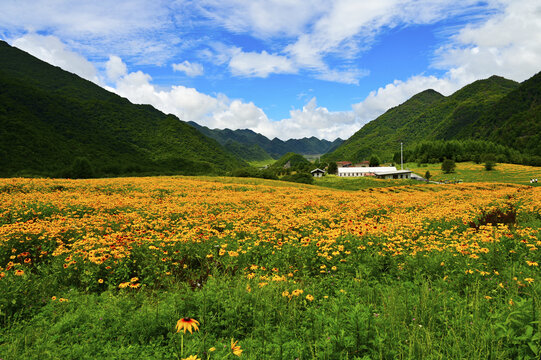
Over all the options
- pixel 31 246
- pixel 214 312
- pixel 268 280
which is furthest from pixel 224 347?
pixel 31 246

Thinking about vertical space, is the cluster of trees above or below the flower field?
above

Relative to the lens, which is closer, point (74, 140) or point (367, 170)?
point (74, 140)

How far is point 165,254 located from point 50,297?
2224mm

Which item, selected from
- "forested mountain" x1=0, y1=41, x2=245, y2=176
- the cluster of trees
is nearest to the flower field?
"forested mountain" x1=0, y1=41, x2=245, y2=176

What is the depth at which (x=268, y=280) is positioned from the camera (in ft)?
16.9

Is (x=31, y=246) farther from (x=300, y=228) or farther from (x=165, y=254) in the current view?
(x=300, y=228)

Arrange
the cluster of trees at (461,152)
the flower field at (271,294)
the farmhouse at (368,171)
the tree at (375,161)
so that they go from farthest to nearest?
the tree at (375,161), the cluster of trees at (461,152), the farmhouse at (368,171), the flower field at (271,294)

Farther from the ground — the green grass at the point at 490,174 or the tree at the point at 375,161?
the tree at the point at 375,161

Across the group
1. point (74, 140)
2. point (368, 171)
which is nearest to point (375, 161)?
point (368, 171)

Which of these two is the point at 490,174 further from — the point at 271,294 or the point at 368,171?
the point at 271,294

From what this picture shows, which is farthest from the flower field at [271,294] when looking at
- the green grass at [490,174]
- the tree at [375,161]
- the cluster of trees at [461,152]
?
the tree at [375,161]

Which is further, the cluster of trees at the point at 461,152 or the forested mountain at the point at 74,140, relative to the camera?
the cluster of trees at the point at 461,152

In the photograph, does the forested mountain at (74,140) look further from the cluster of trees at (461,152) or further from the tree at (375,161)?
the cluster of trees at (461,152)

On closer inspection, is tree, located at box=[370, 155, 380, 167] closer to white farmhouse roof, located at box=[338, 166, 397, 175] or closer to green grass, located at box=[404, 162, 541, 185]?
white farmhouse roof, located at box=[338, 166, 397, 175]
